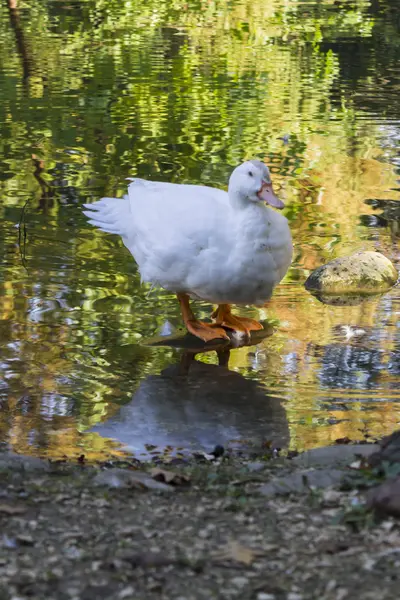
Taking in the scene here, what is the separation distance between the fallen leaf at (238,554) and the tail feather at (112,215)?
3750mm

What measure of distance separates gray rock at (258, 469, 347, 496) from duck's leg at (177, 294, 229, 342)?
2.47 m

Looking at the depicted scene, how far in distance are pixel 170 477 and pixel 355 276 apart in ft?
11.3

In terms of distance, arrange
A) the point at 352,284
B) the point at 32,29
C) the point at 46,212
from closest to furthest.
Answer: the point at 352,284
the point at 46,212
the point at 32,29

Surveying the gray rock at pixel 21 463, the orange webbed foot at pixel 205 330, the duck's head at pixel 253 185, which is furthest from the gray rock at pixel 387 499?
the orange webbed foot at pixel 205 330

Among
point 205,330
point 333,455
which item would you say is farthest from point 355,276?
point 333,455

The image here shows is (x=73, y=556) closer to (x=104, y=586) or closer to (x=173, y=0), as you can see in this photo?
(x=104, y=586)

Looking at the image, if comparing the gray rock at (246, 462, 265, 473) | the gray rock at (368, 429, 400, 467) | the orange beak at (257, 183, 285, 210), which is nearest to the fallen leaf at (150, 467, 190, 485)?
the gray rock at (246, 462, 265, 473)

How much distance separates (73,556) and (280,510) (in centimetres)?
80

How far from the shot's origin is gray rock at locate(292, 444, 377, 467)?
4.44 m

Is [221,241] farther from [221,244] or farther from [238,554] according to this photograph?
[238,554]

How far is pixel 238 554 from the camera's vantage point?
3.35 m

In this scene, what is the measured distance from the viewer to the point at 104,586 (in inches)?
125

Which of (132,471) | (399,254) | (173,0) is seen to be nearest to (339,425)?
(132,471)

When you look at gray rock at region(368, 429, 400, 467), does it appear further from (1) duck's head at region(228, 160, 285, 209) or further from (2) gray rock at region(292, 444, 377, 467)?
(1) duck's head at region(228, 160, 285, 209)
